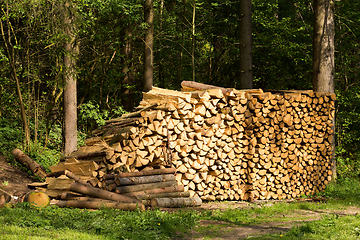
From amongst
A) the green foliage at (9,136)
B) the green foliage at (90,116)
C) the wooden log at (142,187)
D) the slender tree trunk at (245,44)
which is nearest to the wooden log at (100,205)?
the wooden log at (142,187)

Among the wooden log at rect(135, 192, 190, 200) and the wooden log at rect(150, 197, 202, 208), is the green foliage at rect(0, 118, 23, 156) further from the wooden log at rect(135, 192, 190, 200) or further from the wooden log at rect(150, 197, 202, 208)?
the wooden log at rect(150, 197, 202, 208)

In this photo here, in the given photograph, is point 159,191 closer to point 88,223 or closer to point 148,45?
point 88,223

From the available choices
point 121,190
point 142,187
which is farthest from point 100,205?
point 142,187

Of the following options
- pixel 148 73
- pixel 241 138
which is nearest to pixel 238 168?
pixel 241 138

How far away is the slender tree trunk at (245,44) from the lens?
518 inches

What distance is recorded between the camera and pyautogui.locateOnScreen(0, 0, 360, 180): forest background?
11953 millimetres

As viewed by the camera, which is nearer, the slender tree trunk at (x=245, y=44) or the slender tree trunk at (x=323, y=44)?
the slender tree trunk at (x=323, y=44)

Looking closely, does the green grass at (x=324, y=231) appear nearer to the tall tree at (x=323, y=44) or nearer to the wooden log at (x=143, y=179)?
the wooden log at (x=143, y=179)

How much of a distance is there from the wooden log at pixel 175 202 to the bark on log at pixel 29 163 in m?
4.20

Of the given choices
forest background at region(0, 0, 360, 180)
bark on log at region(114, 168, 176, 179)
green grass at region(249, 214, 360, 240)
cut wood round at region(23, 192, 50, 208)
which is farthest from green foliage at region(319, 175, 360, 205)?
cut wood round at region(23, 192, 50, 208)

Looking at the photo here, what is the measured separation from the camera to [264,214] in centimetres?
791

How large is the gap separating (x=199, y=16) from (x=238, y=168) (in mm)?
10337

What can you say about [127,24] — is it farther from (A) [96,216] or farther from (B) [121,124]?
(A) [96,216]

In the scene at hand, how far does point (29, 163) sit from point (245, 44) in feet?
27.2
